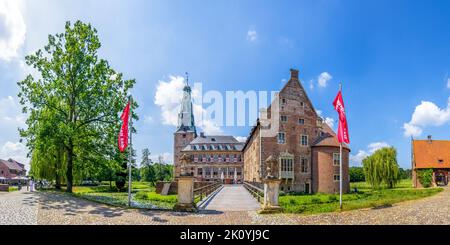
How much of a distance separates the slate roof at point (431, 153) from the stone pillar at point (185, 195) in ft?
129

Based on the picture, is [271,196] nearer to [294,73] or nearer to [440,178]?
[294,73]

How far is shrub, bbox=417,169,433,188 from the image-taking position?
3938 cm

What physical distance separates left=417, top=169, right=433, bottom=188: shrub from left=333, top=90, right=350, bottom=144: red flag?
32210mm

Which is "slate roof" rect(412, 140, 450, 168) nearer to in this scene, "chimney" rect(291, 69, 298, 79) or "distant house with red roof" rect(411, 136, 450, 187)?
"distant house with red roof" rect(411, 136, 450, 187)

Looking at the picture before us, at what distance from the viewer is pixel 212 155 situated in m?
68.2

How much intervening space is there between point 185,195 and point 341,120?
814 centimetres

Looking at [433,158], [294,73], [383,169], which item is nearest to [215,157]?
[294,73]

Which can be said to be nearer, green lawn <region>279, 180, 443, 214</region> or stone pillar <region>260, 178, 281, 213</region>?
stone pillar <region>260, 178, 281, 213</region>

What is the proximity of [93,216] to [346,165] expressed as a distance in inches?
1334

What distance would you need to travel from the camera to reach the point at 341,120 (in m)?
14.9

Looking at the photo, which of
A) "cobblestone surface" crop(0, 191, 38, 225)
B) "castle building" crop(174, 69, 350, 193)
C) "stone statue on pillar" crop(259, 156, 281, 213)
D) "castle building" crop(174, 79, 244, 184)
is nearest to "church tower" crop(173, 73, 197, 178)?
"castle building" crop(174, 79, 244, 184)

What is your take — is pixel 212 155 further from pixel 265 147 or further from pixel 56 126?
pixel 56 126

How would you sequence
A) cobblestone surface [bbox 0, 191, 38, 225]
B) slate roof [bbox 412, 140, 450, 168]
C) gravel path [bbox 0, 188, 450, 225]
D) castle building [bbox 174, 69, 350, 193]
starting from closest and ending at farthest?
gravel path [bbox 0, 188, 450, 225], cobblestone surface [bbox 0, 191, 38, 225], castle building [bbox 174, 69, 350, 193], slate roof [bbox 412, 140, 450, 168]
